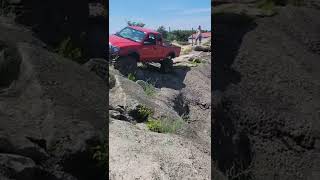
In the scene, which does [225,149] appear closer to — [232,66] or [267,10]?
[232,66]

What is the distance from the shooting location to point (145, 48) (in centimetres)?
1420

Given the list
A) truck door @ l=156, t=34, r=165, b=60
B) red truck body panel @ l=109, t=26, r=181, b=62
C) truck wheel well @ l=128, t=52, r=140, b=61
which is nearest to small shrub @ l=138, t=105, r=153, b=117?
red truck body panel @ l=109, t=26, r=181, b=62

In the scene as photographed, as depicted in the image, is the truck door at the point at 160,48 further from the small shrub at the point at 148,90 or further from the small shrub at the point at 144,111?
the small shrub at the point at 144,111

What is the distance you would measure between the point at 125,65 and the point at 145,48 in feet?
3.79

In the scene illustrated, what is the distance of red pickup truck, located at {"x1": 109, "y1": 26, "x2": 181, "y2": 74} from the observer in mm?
13156

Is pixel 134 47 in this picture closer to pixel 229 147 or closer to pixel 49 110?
pixel 229 147

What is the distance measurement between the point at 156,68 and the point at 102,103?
10.8 metres

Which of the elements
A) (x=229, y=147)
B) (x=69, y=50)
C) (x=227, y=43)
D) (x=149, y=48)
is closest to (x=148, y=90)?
(x=149, y=48)

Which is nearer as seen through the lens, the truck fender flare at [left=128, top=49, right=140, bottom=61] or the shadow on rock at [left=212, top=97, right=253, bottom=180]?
→ the shadow on rock at [left=212, top=97, right=253, bottom=180]

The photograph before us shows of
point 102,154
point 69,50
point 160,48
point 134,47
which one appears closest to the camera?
point 102,154

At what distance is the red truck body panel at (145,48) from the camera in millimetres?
13211

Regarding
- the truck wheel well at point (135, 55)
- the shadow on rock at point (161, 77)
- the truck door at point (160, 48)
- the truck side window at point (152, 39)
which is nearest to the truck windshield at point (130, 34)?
the truck wheel well at point (135, 55)

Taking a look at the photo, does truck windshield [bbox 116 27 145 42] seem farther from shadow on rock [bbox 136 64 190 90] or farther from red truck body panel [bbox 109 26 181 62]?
shadow on rock [bbox 136 64 190 90]

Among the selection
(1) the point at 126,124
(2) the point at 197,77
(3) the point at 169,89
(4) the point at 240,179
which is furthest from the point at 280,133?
(2) the point at 197,77
